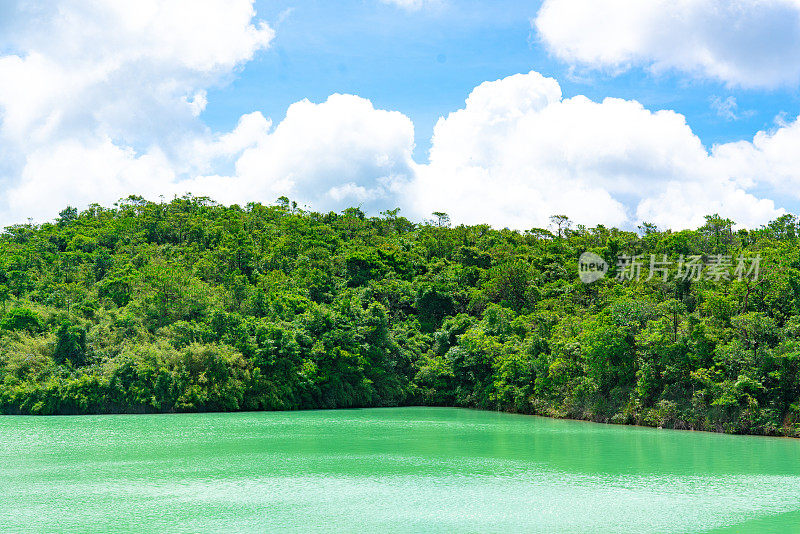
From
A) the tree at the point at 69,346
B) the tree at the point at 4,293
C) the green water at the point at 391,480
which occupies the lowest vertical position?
the green water at the point at 391,480

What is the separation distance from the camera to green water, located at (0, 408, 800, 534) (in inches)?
451

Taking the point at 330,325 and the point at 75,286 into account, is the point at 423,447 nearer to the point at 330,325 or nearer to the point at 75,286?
the point at 330,325

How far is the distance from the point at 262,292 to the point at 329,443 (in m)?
17.3

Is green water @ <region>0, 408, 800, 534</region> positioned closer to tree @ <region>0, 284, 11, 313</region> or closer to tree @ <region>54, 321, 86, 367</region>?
tree @ <region>54, 321, 86, 367</region>

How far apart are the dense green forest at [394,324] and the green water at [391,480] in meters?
2.72

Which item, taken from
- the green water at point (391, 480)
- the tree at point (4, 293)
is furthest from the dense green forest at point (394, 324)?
the green water at point (391, 480)

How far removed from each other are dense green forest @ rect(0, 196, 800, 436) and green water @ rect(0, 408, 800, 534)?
2724mm

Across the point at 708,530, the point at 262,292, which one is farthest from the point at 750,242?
the point at 708,530

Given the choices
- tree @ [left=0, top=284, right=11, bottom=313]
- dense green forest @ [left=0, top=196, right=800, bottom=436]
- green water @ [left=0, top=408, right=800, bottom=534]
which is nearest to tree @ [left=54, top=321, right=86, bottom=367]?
dense green forest @ [left=0, top=196, right=800, bottom=436]

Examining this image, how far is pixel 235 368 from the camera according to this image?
3203 centimetres

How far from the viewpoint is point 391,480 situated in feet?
49.1

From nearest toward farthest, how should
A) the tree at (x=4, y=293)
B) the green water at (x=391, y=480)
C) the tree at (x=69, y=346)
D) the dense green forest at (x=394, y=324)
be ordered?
the green water at (x=391, y=480), the dense green forest at (x=394, y=324), the tree at (x=69, y=346), the tree at (x=4, y=293)

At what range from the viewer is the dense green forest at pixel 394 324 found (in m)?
24.0

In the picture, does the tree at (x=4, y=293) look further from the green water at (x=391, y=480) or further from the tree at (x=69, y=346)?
the green water at (x=391, y=480)
